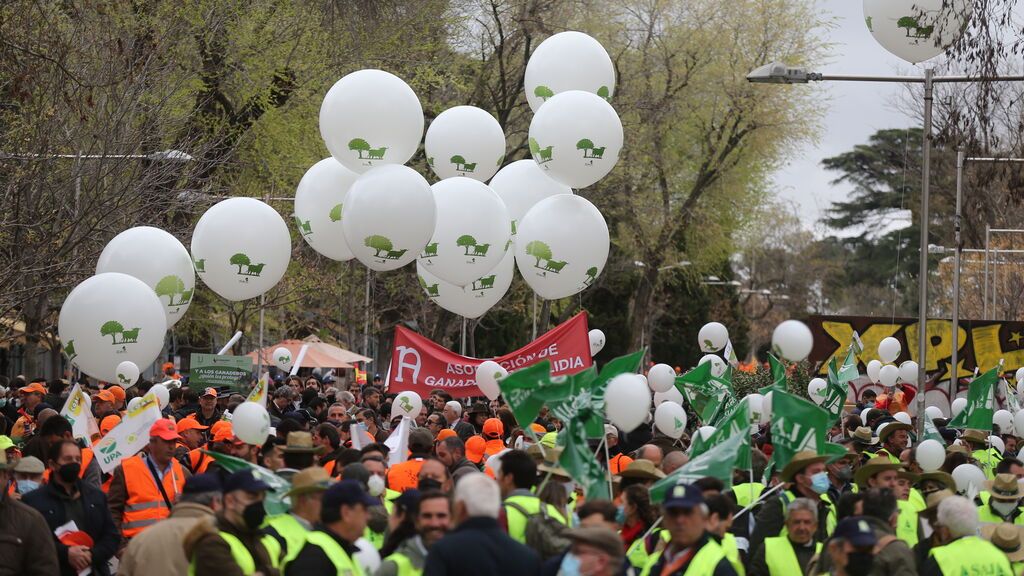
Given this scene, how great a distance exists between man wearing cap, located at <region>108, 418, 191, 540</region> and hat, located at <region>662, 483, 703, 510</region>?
14.1 ft

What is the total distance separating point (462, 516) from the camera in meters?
6.55

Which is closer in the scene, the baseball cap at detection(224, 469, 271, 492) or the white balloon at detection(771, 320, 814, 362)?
the baseball cap at detection(224, 469, 271, 492)

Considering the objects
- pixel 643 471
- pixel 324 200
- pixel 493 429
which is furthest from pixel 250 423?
pixel 324 200

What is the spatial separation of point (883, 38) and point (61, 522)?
27.9 feet

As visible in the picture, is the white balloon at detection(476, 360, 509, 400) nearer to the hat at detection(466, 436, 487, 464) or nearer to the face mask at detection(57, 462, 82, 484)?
the hat at detection(466, 436, 487, 464)

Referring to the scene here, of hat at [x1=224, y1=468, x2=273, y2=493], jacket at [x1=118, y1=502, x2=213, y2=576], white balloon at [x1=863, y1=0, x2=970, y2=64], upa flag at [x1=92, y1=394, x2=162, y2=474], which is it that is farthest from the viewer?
white balloon at [x1=863, y1=0, x2=970, y2=64]

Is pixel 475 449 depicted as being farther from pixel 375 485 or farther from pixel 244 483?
pixel 244 483

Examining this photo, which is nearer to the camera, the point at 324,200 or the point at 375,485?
the point at 375,485

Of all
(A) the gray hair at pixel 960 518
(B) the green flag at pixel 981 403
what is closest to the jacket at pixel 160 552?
(A) the gray hair at pixel 960 518

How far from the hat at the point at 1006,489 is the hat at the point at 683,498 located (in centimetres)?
416

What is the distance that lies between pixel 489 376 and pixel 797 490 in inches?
252

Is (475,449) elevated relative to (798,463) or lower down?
lower down

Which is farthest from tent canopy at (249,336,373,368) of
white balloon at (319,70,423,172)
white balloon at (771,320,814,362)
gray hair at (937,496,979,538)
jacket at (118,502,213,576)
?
jacket at (118,502,213,576)

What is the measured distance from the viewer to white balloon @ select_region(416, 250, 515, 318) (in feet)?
52.8
